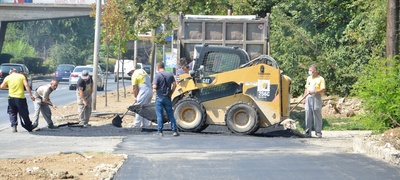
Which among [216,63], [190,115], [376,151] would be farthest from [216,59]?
[376,151]

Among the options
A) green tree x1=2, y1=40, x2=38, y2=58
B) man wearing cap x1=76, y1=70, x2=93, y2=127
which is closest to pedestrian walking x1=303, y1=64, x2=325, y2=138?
man wearing cap x1=76, y1=70, x2=93, y2=127

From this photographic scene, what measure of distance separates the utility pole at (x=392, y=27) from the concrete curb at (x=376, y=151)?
4333 mm

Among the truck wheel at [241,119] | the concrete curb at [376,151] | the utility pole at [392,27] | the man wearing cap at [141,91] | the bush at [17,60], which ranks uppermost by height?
the bush at [17,60]

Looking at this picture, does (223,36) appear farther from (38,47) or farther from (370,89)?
(38,47)

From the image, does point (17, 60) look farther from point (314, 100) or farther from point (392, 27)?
point (392, 27)

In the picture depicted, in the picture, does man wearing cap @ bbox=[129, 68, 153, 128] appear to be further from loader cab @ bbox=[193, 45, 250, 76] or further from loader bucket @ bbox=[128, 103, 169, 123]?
loader cab @ bbox=[193, 45, 250, 76]

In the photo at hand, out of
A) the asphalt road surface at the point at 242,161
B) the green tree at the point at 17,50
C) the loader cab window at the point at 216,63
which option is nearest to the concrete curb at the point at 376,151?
the asphalt road surface at the point at 242,161

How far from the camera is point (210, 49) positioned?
19328mm

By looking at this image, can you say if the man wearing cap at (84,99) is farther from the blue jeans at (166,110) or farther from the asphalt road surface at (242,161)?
the asphalt road surface at (242,161)

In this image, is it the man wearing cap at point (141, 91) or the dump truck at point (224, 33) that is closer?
the man wearing cap at point (141, 91)

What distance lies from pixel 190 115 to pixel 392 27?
511 cm

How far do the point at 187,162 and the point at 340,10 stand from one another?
1820cm

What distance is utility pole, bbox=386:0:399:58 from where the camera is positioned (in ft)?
58.4

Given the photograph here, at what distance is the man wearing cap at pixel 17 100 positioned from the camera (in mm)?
19969
